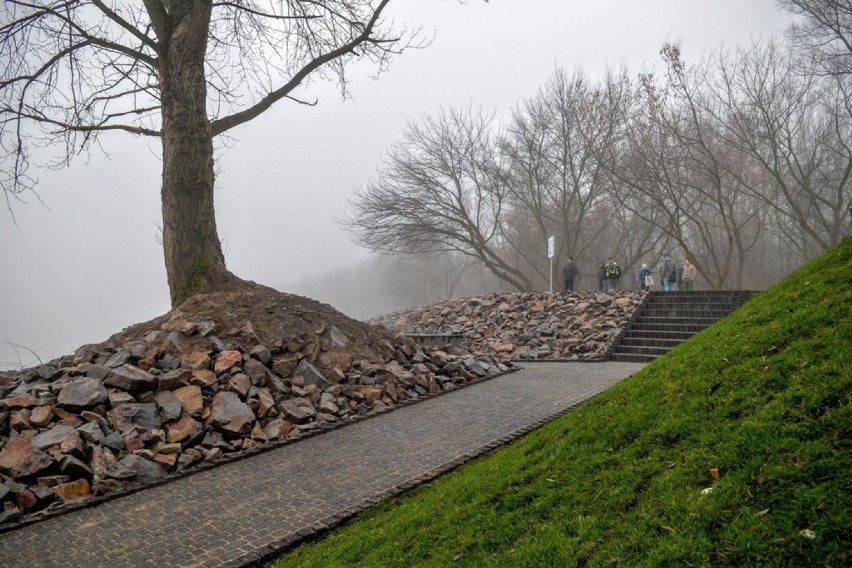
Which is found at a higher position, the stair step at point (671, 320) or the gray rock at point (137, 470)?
the stair step at point (671, 320)

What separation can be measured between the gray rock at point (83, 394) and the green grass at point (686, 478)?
4.00 metres

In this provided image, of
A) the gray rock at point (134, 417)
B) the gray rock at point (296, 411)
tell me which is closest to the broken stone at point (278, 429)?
the gray rock at point (296, 411)

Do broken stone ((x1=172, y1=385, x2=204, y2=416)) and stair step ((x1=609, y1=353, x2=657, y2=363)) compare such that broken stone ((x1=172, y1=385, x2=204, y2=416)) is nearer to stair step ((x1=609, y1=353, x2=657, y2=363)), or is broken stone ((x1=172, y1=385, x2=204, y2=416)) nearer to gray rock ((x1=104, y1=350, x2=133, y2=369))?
gray rock ((x1=104, y1=350, x2=133, y2=369))

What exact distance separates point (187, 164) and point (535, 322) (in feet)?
35.7

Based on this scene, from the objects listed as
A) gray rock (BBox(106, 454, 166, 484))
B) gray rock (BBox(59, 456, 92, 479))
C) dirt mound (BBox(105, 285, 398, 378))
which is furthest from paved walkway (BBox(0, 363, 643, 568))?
dirt mound (BBox(105, 285, 398, 378))

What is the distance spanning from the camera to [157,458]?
5941 millimetres

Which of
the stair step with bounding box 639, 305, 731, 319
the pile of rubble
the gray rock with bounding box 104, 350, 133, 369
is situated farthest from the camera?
the stair step with bounding box 639, 305, 731, 319

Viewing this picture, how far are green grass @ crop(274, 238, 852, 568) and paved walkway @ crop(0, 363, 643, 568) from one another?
1.56 ft

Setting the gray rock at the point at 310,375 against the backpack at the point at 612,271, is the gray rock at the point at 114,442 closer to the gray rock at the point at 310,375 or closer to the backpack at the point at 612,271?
the gray rock at the point at 310,375

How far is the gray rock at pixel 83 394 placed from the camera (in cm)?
643

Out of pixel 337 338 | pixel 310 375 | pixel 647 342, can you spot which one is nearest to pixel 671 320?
pixel 647 342

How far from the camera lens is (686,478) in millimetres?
2799

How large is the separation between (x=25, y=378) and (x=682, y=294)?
16182 millimetres

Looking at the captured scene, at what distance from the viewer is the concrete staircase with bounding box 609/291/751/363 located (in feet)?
45.3
